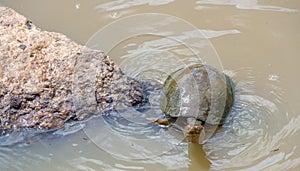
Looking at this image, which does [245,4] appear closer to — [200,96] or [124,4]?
[124,4]

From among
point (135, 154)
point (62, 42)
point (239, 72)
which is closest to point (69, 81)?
point (62, 42)

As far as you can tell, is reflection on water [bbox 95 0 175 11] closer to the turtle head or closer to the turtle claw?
the turtle claw

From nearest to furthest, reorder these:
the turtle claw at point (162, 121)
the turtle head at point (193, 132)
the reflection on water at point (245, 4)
A: 1. the turtle head at point (193, 132)
2. the turtle claw at point (162, 121)
3. the reflection on water at point (245, 4)

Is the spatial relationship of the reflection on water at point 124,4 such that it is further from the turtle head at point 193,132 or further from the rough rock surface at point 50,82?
the turtle head at point 193,132

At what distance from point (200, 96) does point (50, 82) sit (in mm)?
959

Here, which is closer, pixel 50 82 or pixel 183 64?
pixel 50 82

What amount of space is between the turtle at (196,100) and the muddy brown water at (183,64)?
95mm

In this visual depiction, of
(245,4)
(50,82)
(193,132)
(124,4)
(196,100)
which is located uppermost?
(124,4)

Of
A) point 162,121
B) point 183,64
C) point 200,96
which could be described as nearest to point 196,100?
point 200,96

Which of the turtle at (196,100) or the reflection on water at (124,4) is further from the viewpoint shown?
the reflection on water at (124,4)

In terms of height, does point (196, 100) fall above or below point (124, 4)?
below

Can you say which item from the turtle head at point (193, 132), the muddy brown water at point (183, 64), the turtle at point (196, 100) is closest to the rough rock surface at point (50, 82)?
the muddy brown water at point (183, 64)

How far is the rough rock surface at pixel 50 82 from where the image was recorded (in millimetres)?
2939

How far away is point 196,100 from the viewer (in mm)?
2850
